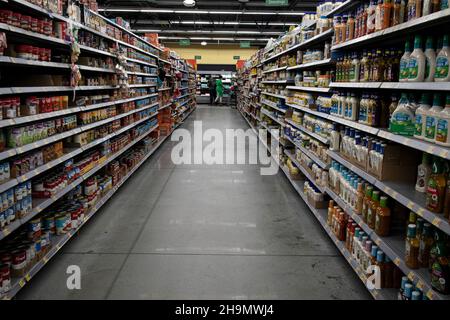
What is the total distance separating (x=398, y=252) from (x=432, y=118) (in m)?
0.91

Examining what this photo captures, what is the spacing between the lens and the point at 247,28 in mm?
22906

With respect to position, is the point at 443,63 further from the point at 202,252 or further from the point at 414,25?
the point at 202,252

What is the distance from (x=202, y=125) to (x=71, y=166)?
10657mm

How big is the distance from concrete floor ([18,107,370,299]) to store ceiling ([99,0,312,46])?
9964 mm

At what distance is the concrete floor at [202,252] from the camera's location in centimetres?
294

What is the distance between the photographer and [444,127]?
2018mm

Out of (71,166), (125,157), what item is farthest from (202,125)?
(71,166)

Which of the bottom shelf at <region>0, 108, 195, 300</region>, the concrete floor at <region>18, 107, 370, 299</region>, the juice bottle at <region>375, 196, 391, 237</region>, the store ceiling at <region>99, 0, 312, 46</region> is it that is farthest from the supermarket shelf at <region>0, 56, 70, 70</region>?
the store ceiling at <region>99, 0, 312, 46</region>

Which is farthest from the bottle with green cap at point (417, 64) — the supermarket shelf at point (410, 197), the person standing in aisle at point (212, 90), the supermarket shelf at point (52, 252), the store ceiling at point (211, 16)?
the person standing in aisle at point (212, 90)

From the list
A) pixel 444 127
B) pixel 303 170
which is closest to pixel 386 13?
pixel 444 127

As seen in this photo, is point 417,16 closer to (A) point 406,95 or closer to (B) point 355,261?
(A) point 406,95

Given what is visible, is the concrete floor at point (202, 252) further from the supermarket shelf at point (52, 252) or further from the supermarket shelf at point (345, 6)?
the supermarket shelf at point (345, 6)

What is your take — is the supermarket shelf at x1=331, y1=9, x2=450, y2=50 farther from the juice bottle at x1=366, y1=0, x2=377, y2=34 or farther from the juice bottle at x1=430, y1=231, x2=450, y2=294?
the juice bottle at x1=430, y1=231, x2=450, y2=294

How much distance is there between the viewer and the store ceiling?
16078 mm
